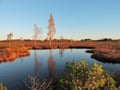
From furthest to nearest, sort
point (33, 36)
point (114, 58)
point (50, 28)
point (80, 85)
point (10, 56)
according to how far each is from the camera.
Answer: point (33, 36), point (50, 28), point (10, 56), point (114, 58), point (80, 85)

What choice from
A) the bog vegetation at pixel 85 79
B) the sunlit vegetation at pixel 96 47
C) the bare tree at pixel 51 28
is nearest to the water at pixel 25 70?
the sunlit vegetation at pixel 96 47

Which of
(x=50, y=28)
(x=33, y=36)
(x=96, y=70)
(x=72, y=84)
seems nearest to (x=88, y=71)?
(x=96, y=70)

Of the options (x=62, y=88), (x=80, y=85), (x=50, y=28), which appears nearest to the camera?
(x=80, y=85)

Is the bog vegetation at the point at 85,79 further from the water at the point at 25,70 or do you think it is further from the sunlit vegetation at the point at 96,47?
the sunlit vegetation at the point at 96,47

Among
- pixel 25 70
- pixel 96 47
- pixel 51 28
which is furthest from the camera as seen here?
pixel 51 28

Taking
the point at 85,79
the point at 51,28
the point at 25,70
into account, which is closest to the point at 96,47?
the point at 51,28

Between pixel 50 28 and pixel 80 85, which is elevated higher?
pixel 50 28

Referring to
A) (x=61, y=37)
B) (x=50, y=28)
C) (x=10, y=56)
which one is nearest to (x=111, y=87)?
(x=10, y=56)

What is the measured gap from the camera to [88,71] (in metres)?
15.3

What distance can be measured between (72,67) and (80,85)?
1736 mm

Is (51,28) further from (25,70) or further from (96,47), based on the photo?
(25,70)

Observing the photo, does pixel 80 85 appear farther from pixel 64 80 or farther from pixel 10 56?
pixel 10 56

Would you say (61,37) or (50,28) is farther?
(61,37)

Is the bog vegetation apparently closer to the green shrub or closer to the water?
the green shrub
